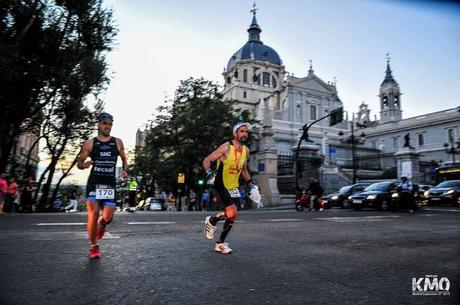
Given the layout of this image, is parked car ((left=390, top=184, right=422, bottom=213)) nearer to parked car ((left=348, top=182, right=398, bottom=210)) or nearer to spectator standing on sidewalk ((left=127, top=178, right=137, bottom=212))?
parked car ((left=348, top=182, right=398, bottom=210))

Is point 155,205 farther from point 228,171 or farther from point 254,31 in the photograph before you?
point 254,31

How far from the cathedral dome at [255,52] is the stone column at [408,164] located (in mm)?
50520

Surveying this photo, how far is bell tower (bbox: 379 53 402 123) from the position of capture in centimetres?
7125

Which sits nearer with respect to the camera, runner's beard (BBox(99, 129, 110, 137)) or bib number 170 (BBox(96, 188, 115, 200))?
bib number 170 (BBox(96, 188, 115, 200))

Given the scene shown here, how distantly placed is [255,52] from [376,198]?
67002mm

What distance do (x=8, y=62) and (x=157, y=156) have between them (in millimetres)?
22301

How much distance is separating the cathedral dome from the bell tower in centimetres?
2428

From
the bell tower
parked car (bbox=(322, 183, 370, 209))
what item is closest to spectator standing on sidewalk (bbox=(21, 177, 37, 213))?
parked car (bbox=(322, 183, 370, 209))

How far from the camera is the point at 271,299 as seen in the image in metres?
2.61

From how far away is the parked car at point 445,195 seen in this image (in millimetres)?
19656

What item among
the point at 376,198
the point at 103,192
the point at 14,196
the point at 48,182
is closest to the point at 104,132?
the point at 103,192

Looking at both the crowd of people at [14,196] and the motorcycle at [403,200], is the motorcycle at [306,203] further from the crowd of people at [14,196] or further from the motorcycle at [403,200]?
the crowd of people at [14,196]

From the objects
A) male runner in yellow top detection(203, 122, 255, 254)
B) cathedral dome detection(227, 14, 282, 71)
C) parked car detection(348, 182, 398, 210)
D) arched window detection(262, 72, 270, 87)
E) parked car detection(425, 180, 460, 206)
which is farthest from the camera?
cathedral dome detection(227, 14, 282, 71)

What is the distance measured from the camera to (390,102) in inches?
2827
